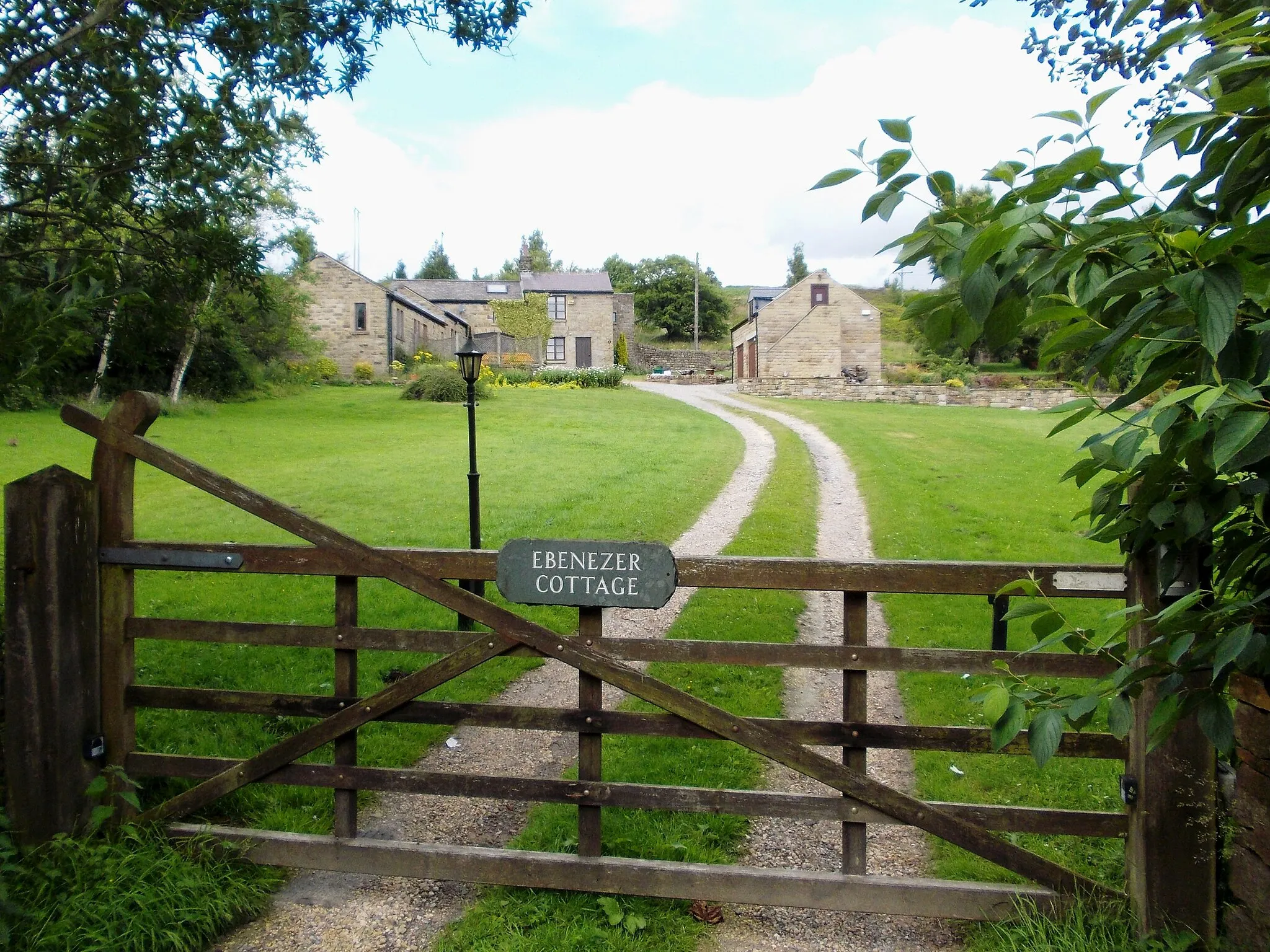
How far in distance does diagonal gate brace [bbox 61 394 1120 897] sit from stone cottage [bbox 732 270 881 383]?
151ft

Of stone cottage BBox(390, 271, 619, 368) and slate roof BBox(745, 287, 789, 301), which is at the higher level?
slate roof BBox(745, 287, 789, 301)

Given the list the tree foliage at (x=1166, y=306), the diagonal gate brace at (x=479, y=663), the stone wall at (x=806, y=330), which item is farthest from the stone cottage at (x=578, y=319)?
the tree foliage at (x=1166, y=306)

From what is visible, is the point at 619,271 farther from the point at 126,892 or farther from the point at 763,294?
the point at 126,892

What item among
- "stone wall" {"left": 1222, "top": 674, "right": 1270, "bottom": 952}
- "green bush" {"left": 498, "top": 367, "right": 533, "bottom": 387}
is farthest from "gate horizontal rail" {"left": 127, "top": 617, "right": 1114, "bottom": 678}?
"green bush" {"left": 498, "top": 367, "right": 533, "bottom": 387}

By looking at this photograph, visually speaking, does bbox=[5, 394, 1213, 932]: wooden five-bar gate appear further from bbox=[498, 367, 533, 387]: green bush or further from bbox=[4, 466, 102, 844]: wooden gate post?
bbox=[498, 367, 533, 387]: green bush

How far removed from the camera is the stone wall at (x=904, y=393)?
1610 inches

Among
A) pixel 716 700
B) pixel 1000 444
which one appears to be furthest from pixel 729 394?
pixel 716 700

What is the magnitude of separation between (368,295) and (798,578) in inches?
1884

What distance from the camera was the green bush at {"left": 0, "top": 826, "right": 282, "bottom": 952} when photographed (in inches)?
144

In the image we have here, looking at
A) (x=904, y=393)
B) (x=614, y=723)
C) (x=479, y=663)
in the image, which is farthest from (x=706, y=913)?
(x=904, y=393)

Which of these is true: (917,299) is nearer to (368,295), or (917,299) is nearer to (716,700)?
(716,700)

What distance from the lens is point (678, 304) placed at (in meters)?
86.4

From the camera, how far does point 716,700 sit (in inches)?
261

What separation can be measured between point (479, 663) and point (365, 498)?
1296cm
